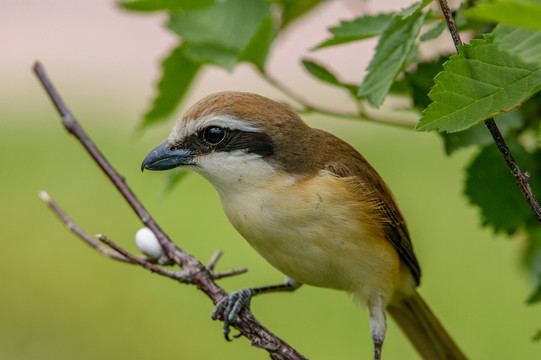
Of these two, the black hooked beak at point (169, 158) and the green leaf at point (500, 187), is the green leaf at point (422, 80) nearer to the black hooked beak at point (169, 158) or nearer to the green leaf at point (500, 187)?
the green leaf at point (500, 187)

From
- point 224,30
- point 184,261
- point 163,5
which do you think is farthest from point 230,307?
point 163,5

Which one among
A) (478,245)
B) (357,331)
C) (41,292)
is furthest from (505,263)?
(41,292)

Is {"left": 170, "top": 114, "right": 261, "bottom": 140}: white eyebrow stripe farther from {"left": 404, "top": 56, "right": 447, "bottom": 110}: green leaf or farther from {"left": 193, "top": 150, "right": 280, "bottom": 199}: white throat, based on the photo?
{"left": 404, "top": 56, "right": 447, "bottom": 110}: green leaf

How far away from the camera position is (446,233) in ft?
27.8

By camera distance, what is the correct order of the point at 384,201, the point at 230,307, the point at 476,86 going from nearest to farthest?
the point at 476,86, the point at 230,307, the point at 384,201

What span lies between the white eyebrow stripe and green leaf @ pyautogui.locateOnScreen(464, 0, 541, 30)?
5.71 feet

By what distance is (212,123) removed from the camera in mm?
3090

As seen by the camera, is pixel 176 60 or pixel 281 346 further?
pixel 176 60

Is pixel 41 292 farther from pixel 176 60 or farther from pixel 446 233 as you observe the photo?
pixel 176 60

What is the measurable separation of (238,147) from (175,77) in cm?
40

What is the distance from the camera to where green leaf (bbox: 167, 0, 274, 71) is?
2928 millimetres

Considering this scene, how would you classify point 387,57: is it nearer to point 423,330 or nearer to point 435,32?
point 435,32

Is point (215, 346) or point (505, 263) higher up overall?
point (215, 346)

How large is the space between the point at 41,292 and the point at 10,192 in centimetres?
256
